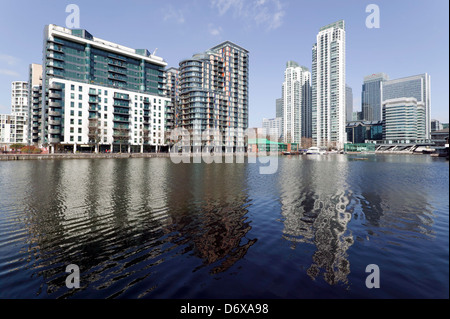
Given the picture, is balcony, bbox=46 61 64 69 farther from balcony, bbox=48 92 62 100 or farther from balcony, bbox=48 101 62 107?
balcony, bbox=48 101 62 107

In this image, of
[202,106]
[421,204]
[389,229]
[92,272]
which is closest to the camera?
[92,272]

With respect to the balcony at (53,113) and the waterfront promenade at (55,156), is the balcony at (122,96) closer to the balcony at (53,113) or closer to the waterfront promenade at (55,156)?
the balcony at (53,113)

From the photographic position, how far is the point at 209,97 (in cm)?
18238

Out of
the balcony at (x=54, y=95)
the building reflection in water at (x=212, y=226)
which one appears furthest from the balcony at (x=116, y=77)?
the building reflection in water at (x=212, y=226)

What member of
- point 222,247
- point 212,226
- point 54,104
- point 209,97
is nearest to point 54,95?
point 54,104

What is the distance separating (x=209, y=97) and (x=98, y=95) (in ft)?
257

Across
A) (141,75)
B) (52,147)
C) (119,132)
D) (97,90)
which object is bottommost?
(52,147)

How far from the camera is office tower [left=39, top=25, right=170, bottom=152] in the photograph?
118m

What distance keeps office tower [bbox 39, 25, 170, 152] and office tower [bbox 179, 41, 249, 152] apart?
884 inches

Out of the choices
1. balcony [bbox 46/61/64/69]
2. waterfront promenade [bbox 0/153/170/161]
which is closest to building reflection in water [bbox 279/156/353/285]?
waterfront promenade [bbox 0/153/170/161]

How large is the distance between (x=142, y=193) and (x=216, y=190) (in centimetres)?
924

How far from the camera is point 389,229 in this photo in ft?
53.3
